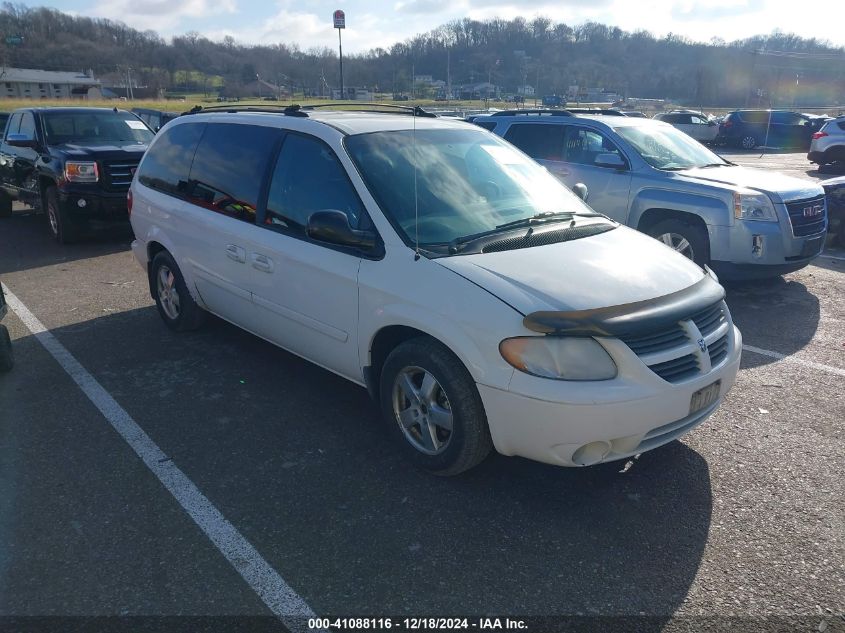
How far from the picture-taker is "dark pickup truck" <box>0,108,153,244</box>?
371 inches

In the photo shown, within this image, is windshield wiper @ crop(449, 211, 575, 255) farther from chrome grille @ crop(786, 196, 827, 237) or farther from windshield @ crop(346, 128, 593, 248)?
chrome grille @ crop(786, 196, 827, 237)

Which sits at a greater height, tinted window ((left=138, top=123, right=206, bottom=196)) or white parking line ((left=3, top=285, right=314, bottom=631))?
tinted window ((left=138, top=123, right=206, bottom=196))

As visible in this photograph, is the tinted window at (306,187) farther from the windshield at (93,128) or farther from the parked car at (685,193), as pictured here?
the windshield at (93,128)

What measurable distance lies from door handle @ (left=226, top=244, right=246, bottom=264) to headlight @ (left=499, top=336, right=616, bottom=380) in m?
2.34

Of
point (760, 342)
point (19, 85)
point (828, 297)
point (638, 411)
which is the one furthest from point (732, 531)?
point (19, 85)

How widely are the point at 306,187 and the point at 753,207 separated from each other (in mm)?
4924

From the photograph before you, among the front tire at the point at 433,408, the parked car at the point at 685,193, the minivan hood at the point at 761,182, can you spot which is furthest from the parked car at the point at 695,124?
the front tire at the point at 433,408

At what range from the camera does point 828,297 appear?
6.97 m

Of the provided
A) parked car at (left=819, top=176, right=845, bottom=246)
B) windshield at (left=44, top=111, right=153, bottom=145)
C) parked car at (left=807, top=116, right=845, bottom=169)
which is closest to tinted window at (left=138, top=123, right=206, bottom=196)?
windshield at (left=44, top=111, right=153, bottom=145)

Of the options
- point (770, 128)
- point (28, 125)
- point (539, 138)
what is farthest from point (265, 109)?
point (770, 128)

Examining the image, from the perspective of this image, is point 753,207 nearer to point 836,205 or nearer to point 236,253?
point 836,205

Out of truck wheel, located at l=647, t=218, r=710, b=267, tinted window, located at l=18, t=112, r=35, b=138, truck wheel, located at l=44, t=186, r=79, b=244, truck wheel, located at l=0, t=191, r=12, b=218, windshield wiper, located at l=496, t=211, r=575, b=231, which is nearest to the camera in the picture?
windshield wiper, located at l=496, t=211, r=575, b=231

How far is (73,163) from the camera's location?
9.35 metres

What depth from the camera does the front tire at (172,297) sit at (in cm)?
557
